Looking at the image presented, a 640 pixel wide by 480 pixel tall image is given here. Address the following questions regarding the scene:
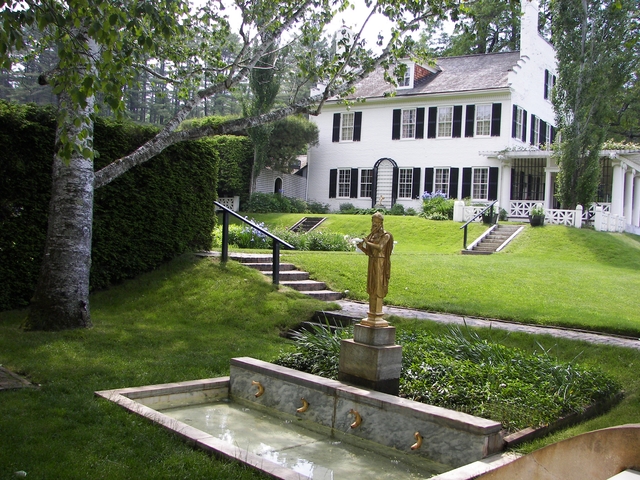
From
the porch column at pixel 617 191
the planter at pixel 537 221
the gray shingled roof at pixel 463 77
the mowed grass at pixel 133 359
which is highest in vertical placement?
the gray shingled roof at pixel 463 77

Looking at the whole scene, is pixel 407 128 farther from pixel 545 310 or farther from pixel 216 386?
pixel 216 386

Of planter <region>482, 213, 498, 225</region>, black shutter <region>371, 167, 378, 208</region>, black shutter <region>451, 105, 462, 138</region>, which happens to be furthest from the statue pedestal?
black shutter <region>371, 167, 378, 208</region>

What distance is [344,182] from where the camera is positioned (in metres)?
33.5

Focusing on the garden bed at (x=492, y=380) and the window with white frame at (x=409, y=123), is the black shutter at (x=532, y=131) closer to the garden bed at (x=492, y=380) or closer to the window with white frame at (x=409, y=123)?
the window with white frame at (x=409, y=123)

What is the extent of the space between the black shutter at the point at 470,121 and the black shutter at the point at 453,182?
1.78 meters

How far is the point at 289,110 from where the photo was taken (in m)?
11.0

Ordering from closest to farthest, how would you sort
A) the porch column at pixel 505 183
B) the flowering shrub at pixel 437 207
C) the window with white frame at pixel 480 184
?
the flowering shrub at pixel 437 207 < the porch column at pixel 505 183 < the window with white frame at pixel 480 184

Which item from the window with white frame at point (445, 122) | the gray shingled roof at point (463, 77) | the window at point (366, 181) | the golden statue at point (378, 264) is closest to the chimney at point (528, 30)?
the gray shingled roof at point (463, 77)

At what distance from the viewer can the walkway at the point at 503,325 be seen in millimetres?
8258

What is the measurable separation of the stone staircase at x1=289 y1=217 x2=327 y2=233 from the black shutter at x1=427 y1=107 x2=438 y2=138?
24.2 feet

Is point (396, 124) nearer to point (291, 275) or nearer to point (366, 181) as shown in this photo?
point (366, 181)

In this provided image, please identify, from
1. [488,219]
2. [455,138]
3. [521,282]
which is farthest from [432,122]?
[521,282]

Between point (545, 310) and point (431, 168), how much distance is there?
21.0 m

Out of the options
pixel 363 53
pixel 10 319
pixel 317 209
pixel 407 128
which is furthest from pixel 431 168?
pixel 10 319
